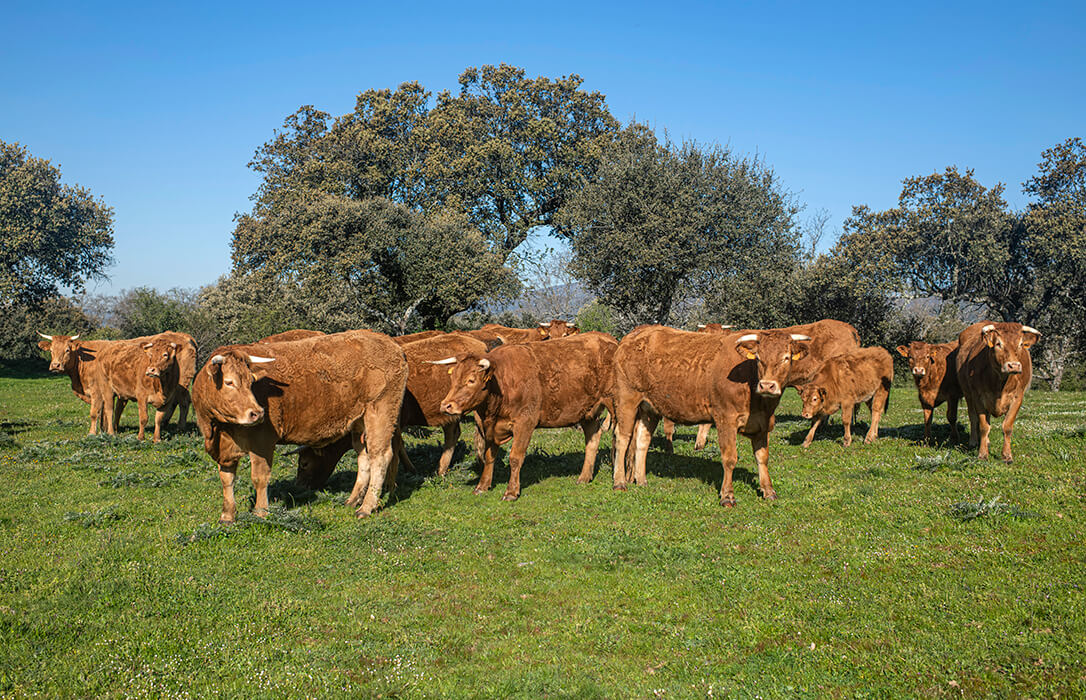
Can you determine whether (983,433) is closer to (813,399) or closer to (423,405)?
(813,399)

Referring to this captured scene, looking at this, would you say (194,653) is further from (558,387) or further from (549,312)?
(549,312)

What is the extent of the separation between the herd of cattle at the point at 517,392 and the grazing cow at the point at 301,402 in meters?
0.02

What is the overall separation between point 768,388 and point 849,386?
7.25 metres

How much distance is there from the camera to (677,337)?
12414 millimetres

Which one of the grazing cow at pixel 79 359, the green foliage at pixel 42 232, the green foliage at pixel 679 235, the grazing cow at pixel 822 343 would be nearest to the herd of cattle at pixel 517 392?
the grazing cow at pixel 822 343

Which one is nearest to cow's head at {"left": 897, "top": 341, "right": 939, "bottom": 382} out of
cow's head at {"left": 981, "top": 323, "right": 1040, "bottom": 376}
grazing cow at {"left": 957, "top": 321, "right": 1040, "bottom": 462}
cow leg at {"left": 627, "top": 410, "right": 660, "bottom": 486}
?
grazing cow at {"left": 957, "top": 321, "right": 1040, "bottom": 462}

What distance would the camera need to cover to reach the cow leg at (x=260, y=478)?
32.2ft

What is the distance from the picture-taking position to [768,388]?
1033 cm

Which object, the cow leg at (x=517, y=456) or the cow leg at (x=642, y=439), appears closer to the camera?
the cow leg at (x=517, y=456)

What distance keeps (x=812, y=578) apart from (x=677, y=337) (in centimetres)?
550

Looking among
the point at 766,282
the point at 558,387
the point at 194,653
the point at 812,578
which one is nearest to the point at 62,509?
the point at 194,653

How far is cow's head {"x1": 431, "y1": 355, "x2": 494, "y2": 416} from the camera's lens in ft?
37.9

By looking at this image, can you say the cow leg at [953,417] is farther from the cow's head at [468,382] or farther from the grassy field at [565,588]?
the cow's head at [468,382]

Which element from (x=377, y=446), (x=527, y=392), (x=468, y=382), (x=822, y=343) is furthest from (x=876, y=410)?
(x=377, y=446)
